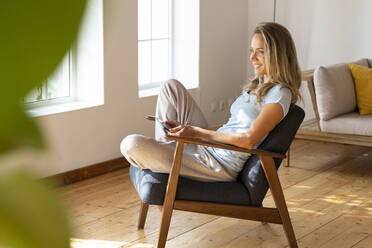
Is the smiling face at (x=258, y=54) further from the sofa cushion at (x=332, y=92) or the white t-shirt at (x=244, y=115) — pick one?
the sofa cushion at (x=332, y=92)

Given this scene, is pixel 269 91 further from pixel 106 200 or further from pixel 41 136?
pixel 41 136

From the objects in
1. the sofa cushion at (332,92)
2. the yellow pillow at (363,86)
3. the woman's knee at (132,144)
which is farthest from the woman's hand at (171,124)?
the yellow pillow at (363,86)

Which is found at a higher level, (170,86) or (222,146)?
(170,86)

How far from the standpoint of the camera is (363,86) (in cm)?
423

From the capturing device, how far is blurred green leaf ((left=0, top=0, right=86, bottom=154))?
0.26ft

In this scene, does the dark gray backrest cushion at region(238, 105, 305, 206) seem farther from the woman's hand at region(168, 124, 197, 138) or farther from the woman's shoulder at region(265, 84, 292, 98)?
the woman's hand at region(168, 124, 197, 138)

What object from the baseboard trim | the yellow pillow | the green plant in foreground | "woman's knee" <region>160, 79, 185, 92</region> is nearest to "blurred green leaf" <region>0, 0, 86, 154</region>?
the green plant in foreground

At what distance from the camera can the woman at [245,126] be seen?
8.09 ft

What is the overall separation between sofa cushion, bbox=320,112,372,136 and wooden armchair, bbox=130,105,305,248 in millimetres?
1558

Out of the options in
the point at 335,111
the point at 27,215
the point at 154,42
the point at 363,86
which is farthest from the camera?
the point at 154,42

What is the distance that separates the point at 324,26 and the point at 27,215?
5.14 metres

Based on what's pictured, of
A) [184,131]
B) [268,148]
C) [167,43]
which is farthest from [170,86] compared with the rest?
[167,43]

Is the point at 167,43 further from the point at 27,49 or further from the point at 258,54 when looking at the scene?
the point at 27,49

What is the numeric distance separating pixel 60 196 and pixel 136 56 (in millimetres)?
4056
